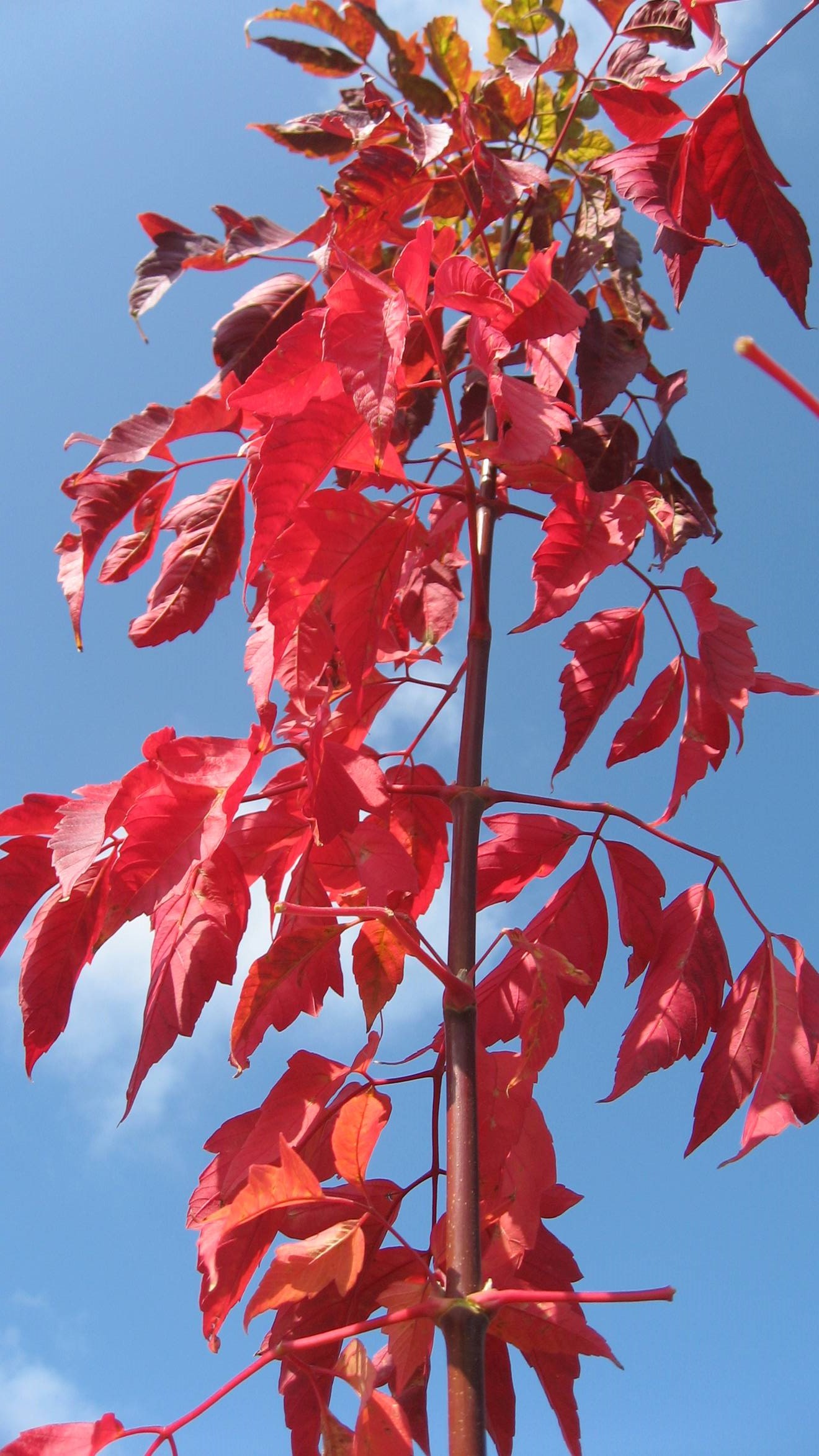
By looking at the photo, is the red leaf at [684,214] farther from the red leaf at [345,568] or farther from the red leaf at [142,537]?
the red leaf at [142,537]

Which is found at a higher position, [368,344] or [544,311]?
[544,311]

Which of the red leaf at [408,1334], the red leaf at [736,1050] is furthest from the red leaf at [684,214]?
the red leaf at [408,1334]

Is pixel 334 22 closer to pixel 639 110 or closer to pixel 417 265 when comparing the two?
pixel 639 110

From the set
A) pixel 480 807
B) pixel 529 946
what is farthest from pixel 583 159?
pixel 529 946

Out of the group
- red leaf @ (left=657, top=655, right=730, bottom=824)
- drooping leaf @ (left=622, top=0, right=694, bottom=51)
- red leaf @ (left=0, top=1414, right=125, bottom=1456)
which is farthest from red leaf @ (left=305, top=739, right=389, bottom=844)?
drooping leaf @ (left=622, top=0, right=694, bottom=51)

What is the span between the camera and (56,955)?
0.77 meters

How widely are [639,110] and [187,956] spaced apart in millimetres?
767

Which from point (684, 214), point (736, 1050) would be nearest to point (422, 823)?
point (736, 1050)

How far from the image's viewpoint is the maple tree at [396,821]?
25.9 inches

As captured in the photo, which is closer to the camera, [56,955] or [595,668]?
[56,955]

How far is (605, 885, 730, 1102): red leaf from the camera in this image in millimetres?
763

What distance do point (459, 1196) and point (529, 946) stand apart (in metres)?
0.16

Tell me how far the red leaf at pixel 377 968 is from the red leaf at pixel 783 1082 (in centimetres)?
25

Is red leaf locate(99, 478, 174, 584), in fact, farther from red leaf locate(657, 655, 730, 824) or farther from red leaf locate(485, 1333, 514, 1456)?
red leaf locate(485, 1333, 514, 1456)
